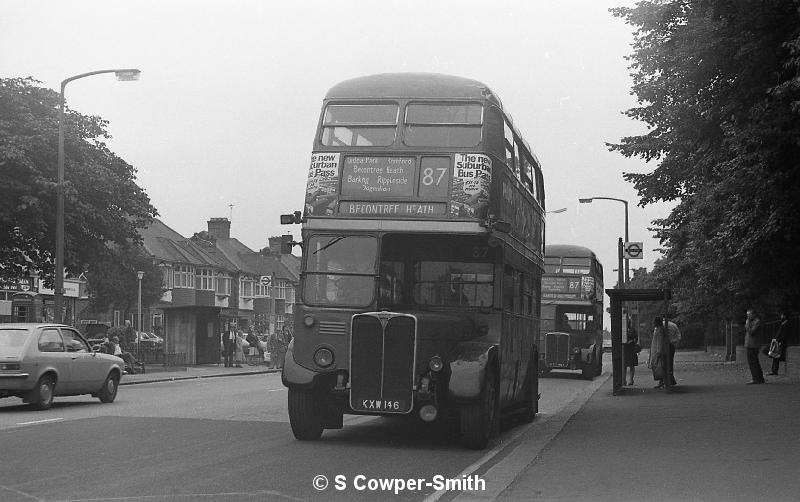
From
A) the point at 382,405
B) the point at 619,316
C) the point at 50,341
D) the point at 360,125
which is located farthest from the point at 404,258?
the point at 619,316

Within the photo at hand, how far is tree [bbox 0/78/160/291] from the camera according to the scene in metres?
33.2

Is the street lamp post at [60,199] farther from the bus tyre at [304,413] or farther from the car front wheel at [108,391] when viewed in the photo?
the bus tyre at [304,413]

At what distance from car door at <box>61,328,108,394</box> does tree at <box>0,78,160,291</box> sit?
10137mm

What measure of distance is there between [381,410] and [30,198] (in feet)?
73.5

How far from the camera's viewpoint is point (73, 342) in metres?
22.1

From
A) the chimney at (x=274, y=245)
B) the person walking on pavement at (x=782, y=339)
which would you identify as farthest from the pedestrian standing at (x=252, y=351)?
the chimney at (x=274, y=245)

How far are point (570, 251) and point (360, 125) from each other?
23.3 meters

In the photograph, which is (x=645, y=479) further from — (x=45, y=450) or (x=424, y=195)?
(x=45, y=450)

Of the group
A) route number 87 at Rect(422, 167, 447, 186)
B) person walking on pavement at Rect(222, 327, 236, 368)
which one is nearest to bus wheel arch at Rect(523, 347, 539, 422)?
route number 87 at Rect(422, 167, 447, 186)

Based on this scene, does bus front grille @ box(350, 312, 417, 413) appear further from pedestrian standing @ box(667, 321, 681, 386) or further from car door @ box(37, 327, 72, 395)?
pedestrian standing @ box(667, 321, 681, 386)

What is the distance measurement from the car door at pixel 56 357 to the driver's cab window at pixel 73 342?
184 mm

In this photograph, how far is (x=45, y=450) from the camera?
41.6 feet

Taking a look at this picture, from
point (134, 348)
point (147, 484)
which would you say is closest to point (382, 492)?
point (147, 484)

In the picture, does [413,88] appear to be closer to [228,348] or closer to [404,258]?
[404,258]
